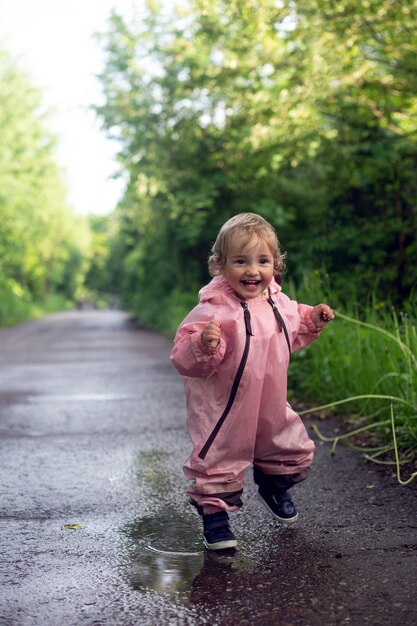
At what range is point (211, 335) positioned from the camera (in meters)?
3.48

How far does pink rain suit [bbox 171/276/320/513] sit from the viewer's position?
368cm

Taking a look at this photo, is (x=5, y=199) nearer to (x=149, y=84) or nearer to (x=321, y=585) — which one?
(x=149, y=84)

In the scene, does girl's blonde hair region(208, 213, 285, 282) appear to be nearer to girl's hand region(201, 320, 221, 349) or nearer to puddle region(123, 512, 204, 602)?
girl's hand region(201, 320, 221, 349)

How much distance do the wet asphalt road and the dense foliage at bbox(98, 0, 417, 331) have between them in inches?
153

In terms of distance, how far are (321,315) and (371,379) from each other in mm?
2855

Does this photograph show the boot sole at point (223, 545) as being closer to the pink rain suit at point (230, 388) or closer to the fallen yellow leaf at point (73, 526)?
the pink rain suit at point (230, 388)

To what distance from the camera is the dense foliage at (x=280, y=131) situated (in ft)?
30.6

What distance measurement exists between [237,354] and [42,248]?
55.8 metres

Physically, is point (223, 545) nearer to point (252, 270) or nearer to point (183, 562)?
point (183, 562)

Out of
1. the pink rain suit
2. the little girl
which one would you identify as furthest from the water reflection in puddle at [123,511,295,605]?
the pink rain suit

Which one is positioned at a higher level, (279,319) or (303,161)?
(303,161)

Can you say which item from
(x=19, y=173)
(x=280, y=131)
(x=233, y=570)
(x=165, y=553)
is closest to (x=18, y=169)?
(x=19, y=173)

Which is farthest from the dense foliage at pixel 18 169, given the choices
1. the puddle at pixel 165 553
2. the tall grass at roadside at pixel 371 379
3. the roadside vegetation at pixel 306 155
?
the puddle at pixel 165 553

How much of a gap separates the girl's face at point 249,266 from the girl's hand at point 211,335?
0.32 m
